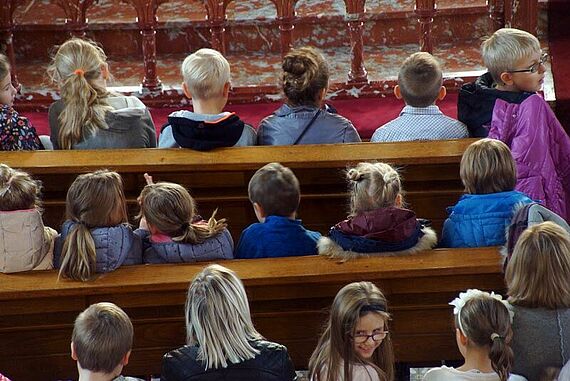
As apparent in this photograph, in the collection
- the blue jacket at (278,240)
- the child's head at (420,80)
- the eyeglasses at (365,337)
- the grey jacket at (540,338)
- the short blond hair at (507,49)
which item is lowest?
the grey jacket at (540,338)

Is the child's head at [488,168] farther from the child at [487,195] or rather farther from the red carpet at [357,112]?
the red carpet at [357,112]

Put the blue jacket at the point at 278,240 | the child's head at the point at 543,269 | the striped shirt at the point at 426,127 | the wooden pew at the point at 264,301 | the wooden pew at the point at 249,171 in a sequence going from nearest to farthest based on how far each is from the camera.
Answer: the child's head at the point at 543,269 → the wooden pew at the point at 264,301 → the blue jacket at the point at 278,240 → the wooden pew at the point at 249,171 → the striped shirt at the point at 426,127

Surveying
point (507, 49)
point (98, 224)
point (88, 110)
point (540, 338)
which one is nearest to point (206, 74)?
point (88, 110)

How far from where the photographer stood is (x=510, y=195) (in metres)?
4.44

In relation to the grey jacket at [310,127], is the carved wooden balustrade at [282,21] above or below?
above

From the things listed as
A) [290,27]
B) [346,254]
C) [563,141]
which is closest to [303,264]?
[346,254]

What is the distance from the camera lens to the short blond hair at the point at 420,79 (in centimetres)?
529

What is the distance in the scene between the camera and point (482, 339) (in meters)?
3.76

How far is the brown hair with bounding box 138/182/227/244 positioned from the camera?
4.34 meters

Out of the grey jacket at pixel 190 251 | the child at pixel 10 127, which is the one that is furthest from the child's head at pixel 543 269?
the child at pixel 10 127

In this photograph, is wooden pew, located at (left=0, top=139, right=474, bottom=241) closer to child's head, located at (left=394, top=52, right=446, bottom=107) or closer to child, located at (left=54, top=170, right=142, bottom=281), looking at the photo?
child's head, located at (left=394, top=52, right=446, bottom=107)

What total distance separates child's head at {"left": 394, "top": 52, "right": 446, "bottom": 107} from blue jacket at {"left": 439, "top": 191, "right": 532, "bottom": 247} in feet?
2.84

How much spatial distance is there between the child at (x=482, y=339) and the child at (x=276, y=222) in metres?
0.91

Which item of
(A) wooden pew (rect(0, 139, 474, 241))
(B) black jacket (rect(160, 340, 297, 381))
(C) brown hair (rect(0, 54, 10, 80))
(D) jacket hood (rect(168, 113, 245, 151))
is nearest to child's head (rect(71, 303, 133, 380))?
(B) black jacket (rect(160, 340, 297, 381))
